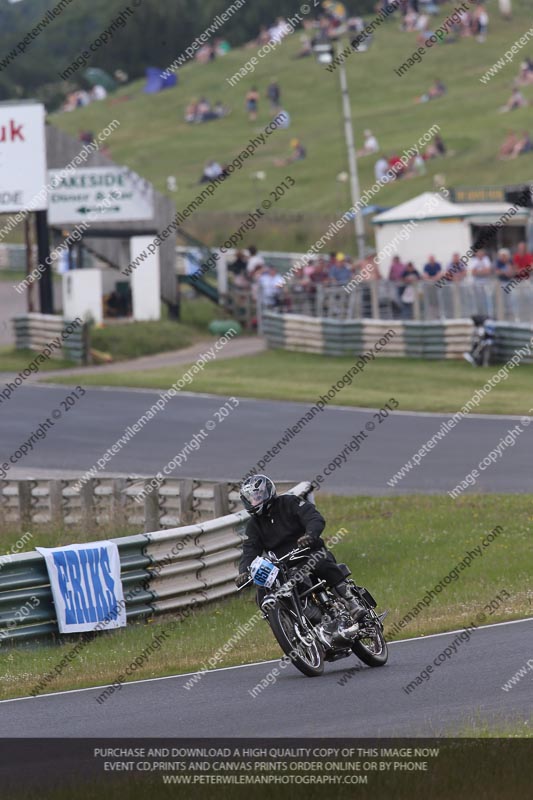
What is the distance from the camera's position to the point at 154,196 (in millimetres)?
41219

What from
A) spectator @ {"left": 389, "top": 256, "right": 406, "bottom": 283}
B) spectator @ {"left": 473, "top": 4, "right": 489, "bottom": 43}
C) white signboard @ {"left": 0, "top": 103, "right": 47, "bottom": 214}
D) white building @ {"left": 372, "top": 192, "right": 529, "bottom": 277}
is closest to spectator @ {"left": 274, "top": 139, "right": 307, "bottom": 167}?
spectator @ {"left": 473, "top": 4, "right": 489, "bottom": 43}

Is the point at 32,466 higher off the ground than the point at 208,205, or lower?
lower

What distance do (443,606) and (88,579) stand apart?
3.37 metres

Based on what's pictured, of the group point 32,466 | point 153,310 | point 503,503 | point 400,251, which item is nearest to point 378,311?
point 400,251

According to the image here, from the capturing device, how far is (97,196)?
39625 mm

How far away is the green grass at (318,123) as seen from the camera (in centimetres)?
6462

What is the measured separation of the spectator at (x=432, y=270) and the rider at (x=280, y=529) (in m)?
24.4

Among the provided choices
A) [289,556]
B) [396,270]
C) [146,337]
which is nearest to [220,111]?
[146,337]

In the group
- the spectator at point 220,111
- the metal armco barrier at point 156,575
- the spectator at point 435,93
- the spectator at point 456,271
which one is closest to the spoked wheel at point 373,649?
the metal armco barrier at point 156,575

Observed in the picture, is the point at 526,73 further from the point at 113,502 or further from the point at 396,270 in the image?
the point at 113,502

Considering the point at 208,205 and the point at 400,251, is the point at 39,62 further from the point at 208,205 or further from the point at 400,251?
the point at 400,251

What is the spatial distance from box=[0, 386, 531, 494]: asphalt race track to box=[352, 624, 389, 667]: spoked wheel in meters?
8.52

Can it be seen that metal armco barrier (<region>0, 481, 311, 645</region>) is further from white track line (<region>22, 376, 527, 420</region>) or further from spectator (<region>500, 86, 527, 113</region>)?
spectator (<region>500, 86, 527, 113</region>)

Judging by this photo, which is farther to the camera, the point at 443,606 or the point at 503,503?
the point at 503,503
